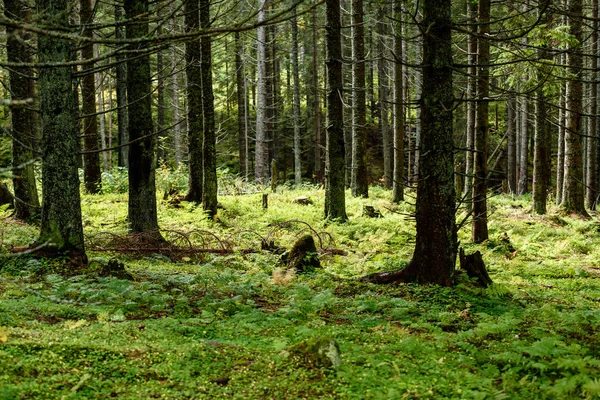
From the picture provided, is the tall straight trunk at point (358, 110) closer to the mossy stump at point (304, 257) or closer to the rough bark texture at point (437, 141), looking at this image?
the mossy stump at point (304, 257)

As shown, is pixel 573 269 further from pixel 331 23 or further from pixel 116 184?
pixel 116 184

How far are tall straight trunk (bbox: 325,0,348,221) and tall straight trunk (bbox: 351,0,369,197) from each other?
256 centimetres

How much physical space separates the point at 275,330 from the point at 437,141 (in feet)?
11.2

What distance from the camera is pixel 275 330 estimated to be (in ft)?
17.5

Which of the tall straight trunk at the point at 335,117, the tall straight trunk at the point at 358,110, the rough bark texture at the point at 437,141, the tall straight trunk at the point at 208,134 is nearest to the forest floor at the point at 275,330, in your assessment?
the rough bark texture at the point at 437,141

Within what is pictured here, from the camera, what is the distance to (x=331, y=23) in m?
13.5

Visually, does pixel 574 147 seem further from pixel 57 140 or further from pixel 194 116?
pixel 57 140

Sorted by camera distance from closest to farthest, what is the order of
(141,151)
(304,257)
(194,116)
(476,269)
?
1. (476,269)
2. (304,257)
3. (141,151)
4. (194,116)

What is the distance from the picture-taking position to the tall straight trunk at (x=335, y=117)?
1357 cm

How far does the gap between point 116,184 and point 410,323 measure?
1521 cm

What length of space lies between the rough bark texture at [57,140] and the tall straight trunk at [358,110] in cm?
1049

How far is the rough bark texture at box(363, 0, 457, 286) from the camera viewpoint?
6.90 m

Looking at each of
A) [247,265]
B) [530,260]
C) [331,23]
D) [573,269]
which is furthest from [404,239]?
[331,23]

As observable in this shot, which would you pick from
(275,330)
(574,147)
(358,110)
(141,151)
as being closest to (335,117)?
(358,110)
